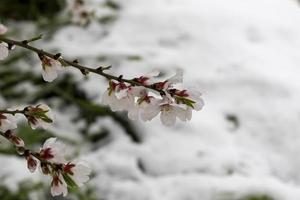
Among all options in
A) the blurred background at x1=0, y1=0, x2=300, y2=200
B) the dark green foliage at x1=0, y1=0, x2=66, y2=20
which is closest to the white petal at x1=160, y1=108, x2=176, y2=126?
the blurred background at x1=0, y1=0, x2=300, y2=200

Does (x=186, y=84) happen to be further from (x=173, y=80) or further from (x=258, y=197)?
(x=173, y=80)

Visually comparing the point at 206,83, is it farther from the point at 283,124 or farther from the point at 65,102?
the point at 65,102

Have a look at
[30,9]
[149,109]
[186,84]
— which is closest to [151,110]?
[149,109]

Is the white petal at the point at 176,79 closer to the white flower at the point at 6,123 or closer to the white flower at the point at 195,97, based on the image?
the white flower at the point at 195,97

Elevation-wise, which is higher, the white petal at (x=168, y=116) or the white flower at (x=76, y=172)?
the white petal at (x=168, y=116)

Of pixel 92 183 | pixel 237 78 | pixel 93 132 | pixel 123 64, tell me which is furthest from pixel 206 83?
pixel 92 183

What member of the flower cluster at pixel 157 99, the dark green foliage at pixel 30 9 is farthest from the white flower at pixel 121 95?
the dark green foliage at pixel 30 9
